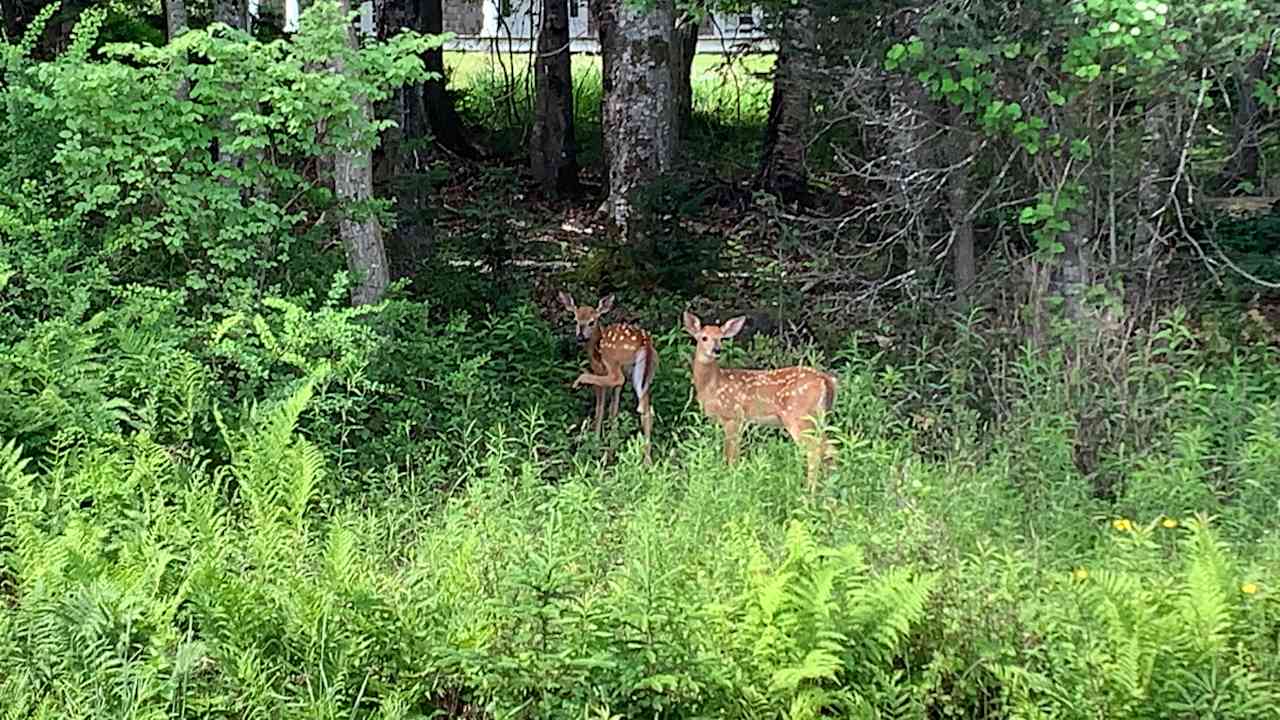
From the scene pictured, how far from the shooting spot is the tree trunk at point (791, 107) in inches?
357

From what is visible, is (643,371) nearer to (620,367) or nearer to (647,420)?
(620,367)

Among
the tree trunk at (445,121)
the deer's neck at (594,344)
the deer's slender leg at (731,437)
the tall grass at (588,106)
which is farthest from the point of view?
the tall grass at (588,106)

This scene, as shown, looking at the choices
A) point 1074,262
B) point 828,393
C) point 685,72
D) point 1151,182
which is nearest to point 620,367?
point 828,393

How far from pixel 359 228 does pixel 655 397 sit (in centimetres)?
190

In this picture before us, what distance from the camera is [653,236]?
35.6 ft

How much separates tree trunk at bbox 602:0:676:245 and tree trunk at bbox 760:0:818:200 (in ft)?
3.06

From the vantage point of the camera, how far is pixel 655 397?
8.25 metres

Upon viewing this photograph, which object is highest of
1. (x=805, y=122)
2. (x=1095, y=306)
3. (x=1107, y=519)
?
(x=805, y=122)

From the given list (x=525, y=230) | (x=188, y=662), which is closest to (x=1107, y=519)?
(x=188, y=662)

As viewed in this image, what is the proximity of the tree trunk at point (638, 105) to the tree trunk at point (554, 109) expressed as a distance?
11.1 feet

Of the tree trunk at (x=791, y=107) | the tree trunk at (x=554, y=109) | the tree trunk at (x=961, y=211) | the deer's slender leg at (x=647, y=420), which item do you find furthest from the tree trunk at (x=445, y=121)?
the deer's slender leg at (x=647, y=420)

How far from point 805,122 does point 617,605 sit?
8.31 m

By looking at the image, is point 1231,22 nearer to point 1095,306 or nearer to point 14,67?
point 1095,306

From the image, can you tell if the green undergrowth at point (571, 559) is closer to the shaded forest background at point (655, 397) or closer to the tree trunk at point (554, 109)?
the shaded forest background at point (655, 397)
